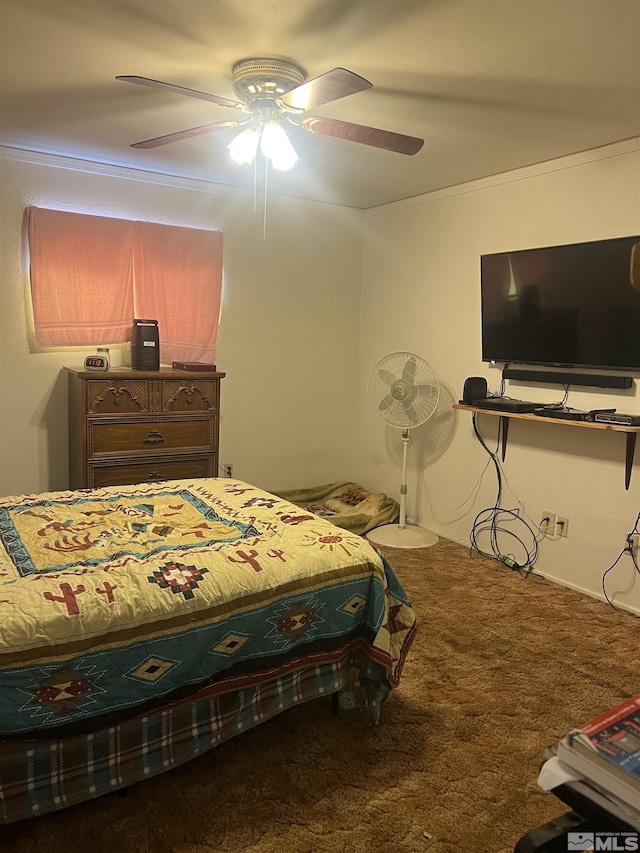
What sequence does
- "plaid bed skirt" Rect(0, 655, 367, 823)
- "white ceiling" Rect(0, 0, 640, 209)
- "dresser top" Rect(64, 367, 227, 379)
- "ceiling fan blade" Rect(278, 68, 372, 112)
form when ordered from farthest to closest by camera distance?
"dresser top" Rect(64, 367, 227, 379) < "white ceiling" Rect(0, 0, 640, 209) < "ceiling fan blade" Rect(278, 68, 372, 112) < "plaid bed skirt" Rect(0, 655, 367, 823)

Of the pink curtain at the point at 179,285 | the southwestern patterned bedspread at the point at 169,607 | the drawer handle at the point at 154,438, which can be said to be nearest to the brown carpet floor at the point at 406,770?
the southwestern patterned bedspread at the point at 169,607

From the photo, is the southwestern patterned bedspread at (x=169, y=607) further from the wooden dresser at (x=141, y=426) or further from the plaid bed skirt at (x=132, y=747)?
the wooden dresser at (x=141, y=426)

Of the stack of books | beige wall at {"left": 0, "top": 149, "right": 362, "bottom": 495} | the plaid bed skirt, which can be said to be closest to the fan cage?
beige wall at {"left": 0, "top": 149, "right": 362, "bottom": 495}

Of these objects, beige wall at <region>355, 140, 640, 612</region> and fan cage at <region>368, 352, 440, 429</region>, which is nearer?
beige wall at <region>355, 140, 640, 612</region>

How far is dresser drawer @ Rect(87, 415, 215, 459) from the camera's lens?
3580 millimetres

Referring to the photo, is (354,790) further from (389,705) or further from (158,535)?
(158,535)

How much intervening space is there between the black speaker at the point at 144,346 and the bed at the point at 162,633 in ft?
4.90

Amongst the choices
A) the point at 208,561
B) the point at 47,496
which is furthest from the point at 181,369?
the point at 208,561

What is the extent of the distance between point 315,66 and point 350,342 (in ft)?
9.13

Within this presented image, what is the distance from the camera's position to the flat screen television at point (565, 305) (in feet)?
Answer: 10.2

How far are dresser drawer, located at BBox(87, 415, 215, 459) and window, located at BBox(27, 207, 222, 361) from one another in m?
0.67

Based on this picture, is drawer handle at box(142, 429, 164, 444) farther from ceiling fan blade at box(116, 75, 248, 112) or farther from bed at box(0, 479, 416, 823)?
ceiling fan blade at box(116, 75, 248, 112)

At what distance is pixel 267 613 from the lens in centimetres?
193

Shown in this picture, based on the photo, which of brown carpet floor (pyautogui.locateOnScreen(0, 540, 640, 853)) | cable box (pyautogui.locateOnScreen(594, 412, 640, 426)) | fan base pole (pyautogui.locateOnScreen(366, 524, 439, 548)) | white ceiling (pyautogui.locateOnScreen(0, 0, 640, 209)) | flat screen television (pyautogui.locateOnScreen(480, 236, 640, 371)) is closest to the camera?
brown carpet floor (pyautogui.locateOnScreen(0, 540, 640, 853))
